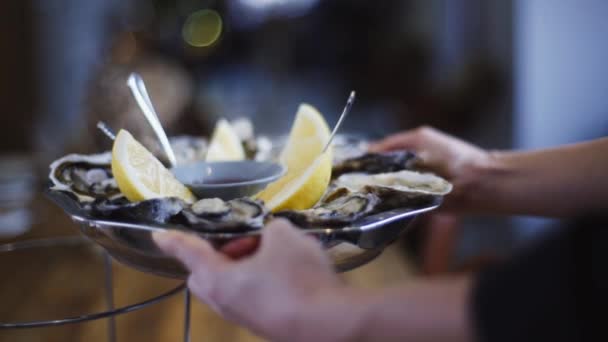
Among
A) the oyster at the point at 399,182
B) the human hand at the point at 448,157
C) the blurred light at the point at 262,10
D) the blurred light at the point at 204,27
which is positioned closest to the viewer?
the oyster at the point at 399,182

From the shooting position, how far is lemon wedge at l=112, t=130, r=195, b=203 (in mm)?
473

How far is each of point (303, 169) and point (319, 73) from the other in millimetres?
5422

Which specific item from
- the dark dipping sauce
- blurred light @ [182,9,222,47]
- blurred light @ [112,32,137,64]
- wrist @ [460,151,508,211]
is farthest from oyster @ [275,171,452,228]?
blurred light @ [182,9,222,47]

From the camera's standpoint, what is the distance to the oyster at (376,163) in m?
0.60

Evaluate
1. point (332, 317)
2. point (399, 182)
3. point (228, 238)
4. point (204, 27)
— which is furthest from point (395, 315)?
point (204, 27)

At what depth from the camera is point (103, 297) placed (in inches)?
58.4

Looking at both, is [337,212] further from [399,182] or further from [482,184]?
[482,184]

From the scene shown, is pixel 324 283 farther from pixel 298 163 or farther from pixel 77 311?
pixel 77 311

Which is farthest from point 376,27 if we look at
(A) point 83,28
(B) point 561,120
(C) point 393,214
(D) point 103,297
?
(C) point 393,214

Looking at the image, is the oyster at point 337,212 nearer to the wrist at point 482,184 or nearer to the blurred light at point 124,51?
the wrist at point 482,184

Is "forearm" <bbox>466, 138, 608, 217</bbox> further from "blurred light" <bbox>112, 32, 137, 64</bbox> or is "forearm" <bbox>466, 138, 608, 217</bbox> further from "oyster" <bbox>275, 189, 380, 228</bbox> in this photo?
"blurred light" <bbox>112, 32, 137, 64</bbox>

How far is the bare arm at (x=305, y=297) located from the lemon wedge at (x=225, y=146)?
0.28 metres

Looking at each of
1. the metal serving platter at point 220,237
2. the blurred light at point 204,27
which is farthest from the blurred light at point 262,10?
the metal serving platter at point 220,237

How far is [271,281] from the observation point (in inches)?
13.1
